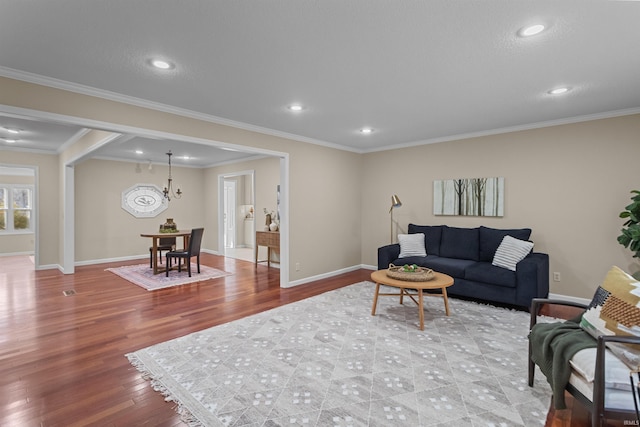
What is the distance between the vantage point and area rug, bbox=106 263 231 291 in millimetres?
5226

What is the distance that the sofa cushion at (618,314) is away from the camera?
1.68 metres

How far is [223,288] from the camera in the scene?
496cm

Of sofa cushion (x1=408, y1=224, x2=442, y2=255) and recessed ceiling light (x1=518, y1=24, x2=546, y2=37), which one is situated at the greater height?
recessed ceiling light (x1=518, y1=24, x2=546, y2=37)

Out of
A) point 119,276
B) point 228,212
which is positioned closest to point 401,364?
point 119,276

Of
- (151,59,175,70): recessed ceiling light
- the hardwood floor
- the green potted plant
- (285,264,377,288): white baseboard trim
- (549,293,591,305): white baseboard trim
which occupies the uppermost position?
(151,59,175,70): recessed ceiling light

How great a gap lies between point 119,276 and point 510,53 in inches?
266

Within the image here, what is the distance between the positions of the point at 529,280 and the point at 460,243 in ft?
3.91

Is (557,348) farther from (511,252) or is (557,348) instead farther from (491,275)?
(511,252)

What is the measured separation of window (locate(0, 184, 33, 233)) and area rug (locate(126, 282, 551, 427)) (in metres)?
8.91

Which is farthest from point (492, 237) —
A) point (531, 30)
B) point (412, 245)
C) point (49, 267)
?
point (49, 267)

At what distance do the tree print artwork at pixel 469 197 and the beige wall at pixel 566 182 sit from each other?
97 millimetres

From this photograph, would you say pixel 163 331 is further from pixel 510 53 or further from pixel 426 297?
pixel 510 53

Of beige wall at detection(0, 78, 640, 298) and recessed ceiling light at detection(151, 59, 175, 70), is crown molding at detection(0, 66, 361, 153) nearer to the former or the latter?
beige wall at detection(0, 78, 640, 298)

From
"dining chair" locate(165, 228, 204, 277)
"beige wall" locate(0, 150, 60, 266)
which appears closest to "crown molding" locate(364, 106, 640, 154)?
"dining chair" locate(165, 228, 204, 277)
